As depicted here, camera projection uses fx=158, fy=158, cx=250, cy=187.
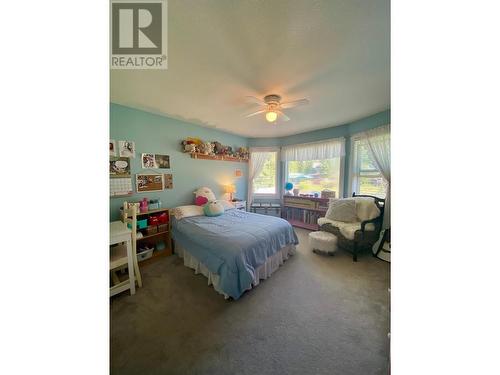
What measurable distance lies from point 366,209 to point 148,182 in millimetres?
3891

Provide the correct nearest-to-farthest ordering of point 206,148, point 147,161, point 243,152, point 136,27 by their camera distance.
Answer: point 136,27, point 147,161, point 206,148, point 243,152

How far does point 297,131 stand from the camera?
3.91 meters

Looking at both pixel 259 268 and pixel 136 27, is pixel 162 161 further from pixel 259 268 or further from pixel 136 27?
A: pixel 259 268

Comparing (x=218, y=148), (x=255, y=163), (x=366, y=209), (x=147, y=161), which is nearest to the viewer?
(x=147, y=161)

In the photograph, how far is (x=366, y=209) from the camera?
9.33 ft

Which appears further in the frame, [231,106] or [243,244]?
[231,106]

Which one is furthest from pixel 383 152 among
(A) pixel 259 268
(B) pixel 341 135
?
(A) pixel 259 268

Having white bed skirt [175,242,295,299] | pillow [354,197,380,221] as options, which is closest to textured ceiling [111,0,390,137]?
pillow [354,197,380,221]

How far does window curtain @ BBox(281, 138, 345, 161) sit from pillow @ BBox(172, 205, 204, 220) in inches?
103

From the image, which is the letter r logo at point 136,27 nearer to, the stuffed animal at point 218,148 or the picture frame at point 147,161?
the picture frame at point 147,161
